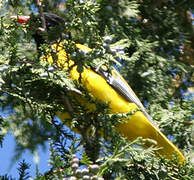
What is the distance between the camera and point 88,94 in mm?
2221

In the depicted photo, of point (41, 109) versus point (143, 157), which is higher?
point (41, 109)

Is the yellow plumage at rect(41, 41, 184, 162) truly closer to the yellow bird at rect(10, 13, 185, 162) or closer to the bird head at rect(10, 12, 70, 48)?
the yellow bird at rect(10, 13, 185, 162)

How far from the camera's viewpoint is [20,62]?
215 centimetres

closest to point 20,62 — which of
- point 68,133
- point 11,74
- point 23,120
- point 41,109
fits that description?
point 11,74

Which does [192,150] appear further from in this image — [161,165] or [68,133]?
[68,133]

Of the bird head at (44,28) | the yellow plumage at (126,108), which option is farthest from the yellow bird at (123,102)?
the bird head at (44,28)

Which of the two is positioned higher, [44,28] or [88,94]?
[44,28]

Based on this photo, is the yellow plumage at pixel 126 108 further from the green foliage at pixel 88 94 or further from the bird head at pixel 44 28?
the bird head at pixel 44 28

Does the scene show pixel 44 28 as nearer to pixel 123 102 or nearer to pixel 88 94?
pixel 88 94

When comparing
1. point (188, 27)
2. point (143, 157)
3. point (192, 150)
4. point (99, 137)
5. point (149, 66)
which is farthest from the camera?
point (188, 27)

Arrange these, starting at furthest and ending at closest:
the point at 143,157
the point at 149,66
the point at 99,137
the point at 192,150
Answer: the point at 149,66
the point at 192,150
the point at 99,137
the point at 143,157

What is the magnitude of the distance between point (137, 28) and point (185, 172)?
139cm

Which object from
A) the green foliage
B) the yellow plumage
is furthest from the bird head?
the yellow plumage


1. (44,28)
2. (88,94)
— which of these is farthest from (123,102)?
(44,28)
